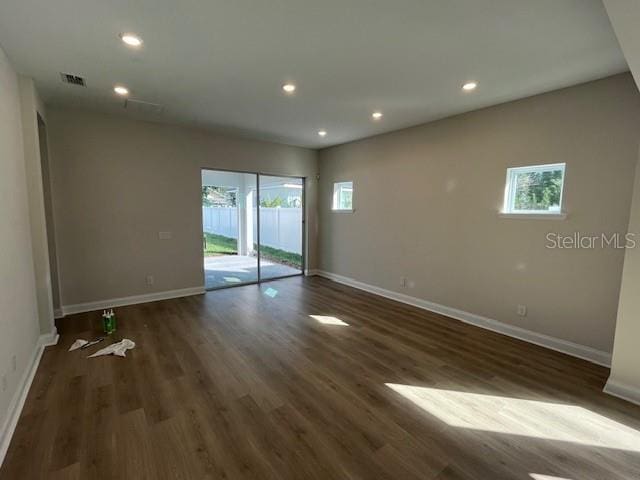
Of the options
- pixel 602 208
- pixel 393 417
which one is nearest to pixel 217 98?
pixel 393 417

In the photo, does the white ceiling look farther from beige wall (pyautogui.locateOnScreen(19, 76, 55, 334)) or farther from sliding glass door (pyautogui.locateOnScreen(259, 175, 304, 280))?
sliding glass door (pyautogui.locateOnScreen(259, 175, 304, 280))

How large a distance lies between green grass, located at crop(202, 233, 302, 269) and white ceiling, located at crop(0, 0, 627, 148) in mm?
2444

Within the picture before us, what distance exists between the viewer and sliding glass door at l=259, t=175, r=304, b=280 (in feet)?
19.4

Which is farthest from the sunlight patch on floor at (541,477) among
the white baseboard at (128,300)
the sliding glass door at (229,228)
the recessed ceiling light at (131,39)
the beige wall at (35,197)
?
the sliding glass door at (229,228)

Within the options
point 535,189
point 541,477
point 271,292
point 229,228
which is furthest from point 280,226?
point 541,477

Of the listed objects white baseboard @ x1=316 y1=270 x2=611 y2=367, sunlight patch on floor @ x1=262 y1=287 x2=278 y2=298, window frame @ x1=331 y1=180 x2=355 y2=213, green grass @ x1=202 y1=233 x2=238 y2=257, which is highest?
window frame @ x1=331 y1=180 x2=355 y2=213

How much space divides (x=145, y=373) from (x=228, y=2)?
2910 mm

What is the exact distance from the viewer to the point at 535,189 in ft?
10.8

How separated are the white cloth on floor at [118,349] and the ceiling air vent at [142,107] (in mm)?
2763

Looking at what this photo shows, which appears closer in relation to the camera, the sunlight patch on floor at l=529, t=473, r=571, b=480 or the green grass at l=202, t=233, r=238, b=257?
the sunlight patch on floor at l=529, t=473, r=571, b=480

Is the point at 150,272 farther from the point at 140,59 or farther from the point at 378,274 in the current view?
the point at 378,274

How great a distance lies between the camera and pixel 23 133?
2916 mm

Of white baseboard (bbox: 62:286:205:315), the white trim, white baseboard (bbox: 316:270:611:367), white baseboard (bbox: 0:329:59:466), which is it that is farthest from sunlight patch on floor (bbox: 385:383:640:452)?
white baseboard (bbox: 62:286:205:315)

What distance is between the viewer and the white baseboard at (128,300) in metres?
4.05
